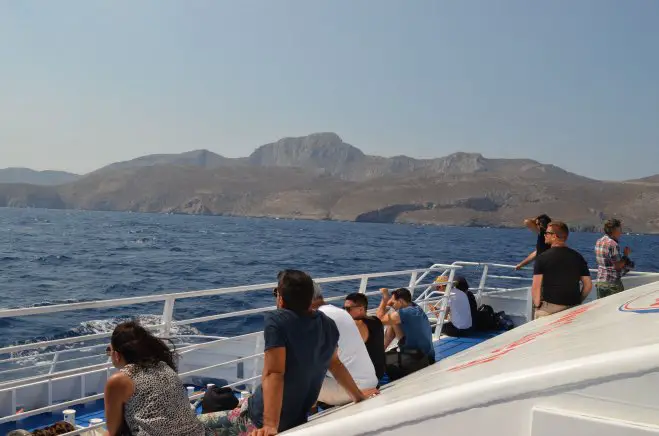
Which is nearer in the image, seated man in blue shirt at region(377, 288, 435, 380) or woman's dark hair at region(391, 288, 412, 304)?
seated man in blue shirt at region(377, 288, 435, 380)

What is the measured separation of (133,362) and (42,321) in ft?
48.5

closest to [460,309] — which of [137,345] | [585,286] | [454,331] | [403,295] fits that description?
[454,331]

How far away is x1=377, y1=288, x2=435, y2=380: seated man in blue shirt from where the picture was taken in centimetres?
511

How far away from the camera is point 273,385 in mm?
2746

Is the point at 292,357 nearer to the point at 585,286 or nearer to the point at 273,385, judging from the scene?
the point at 273,385

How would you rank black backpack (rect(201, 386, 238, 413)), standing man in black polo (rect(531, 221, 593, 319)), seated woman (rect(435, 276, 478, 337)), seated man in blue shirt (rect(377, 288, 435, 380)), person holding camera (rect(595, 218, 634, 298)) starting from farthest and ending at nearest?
1. seated woman (rect(435, 276, 478, 337))
2. person holding camera (rect(595, 218, 634, 298))
3. seated man in blue shirt (rect(377, 288, 435, 380))
4. standing man in black polo (rect(531, 221, 593, 319))
5. black backpack (rect(201, 386, 238, 413))

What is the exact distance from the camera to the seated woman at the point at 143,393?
275 centimetres

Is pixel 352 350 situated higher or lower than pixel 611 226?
lower

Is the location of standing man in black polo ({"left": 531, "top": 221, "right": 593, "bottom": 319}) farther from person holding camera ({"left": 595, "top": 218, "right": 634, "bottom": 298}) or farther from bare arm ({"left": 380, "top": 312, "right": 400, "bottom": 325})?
person holding camera ({"left": 595, "top": 218, "right": 634, "bottom": 298})

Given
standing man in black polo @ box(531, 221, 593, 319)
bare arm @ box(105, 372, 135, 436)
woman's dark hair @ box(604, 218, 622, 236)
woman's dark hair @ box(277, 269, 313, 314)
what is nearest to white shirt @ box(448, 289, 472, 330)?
woman's dark hair @ box(604, 218, 622, 236)

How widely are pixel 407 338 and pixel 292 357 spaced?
257 cm

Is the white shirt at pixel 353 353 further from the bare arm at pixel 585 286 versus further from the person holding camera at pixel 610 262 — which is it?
the person holding camera at pixel 610 262

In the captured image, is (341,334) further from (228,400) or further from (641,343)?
(641,343)

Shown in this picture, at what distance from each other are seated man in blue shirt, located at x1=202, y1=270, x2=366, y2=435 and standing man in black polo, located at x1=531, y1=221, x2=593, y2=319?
2184 millimetres
